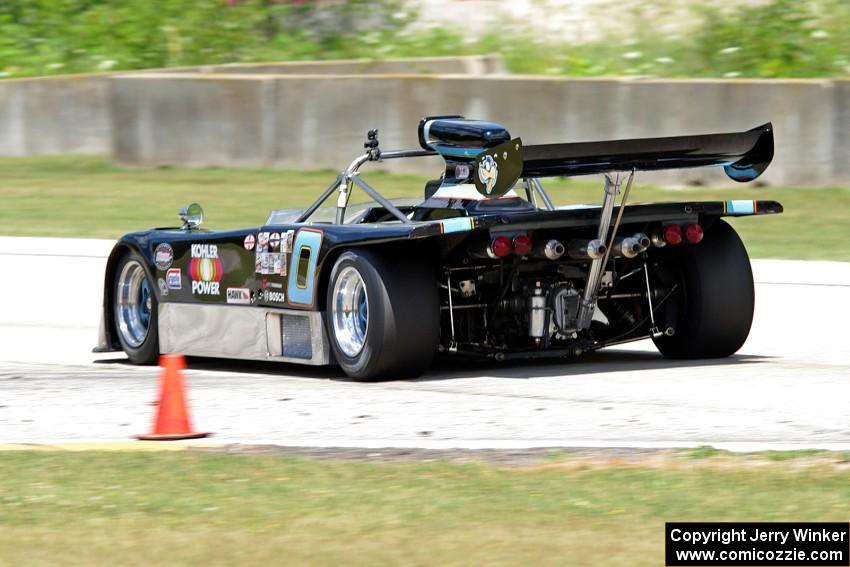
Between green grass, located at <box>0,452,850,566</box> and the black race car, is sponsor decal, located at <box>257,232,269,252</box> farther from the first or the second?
green grass, located at <box>0,452,850,566</box>

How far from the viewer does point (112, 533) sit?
5.94 metres

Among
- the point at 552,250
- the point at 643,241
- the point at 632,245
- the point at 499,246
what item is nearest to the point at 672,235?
the point at 643,241

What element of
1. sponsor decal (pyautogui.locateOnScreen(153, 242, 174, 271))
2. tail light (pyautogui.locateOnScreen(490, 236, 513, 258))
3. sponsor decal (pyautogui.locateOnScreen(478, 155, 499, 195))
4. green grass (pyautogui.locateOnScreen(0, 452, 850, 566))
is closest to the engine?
tail light (pyautogui.locateOnScreen(490, 236, 513, 258))

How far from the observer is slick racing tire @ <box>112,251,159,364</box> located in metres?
11.6

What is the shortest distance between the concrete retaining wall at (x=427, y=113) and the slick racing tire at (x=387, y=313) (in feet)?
36.9

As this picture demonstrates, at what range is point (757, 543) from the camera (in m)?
5.47

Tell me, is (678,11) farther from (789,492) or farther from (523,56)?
(789,492)

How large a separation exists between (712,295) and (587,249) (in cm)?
122

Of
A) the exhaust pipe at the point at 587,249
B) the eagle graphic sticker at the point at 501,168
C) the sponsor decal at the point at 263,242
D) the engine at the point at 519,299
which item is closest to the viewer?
the eagle graphic sticker at the point at 501,168

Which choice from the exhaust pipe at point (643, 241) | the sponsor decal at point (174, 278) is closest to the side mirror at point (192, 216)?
the sponsor decal at point (174, 278)

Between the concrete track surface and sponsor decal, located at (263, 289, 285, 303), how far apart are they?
46 centimetres

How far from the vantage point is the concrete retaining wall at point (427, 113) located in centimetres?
2016

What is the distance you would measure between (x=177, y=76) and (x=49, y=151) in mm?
3163

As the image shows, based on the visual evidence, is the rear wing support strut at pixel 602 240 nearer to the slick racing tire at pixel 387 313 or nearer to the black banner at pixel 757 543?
the slick racing tire at pixel 387 313
